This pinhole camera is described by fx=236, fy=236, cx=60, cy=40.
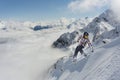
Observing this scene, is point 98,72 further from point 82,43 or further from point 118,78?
point 82,43

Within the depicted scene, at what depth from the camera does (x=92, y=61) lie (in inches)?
1236

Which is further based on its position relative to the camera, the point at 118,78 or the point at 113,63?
the point at 113,63

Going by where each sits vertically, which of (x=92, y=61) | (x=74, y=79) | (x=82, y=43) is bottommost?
(x=74, y=79)

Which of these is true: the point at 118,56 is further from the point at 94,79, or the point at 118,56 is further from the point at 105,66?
the point at 94,79

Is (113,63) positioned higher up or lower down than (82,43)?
lower down

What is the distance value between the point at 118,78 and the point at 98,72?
464cm

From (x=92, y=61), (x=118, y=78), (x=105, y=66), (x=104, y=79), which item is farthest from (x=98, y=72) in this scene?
(x=92, y=61)

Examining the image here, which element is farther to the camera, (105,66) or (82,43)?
(82,43)

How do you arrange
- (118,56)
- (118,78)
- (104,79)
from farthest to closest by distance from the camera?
(118,56) < (104,79) < (118,78)

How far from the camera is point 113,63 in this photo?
2481cm

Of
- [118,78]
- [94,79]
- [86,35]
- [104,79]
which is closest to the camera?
[118,78]

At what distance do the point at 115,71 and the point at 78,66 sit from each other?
1288 cm

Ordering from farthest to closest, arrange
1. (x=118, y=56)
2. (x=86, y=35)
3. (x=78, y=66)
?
(x=78, y=66)
(x=86, y=35)
(x=118, y=56)

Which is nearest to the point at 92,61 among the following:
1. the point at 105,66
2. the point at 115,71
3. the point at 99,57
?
the point at 99,57
